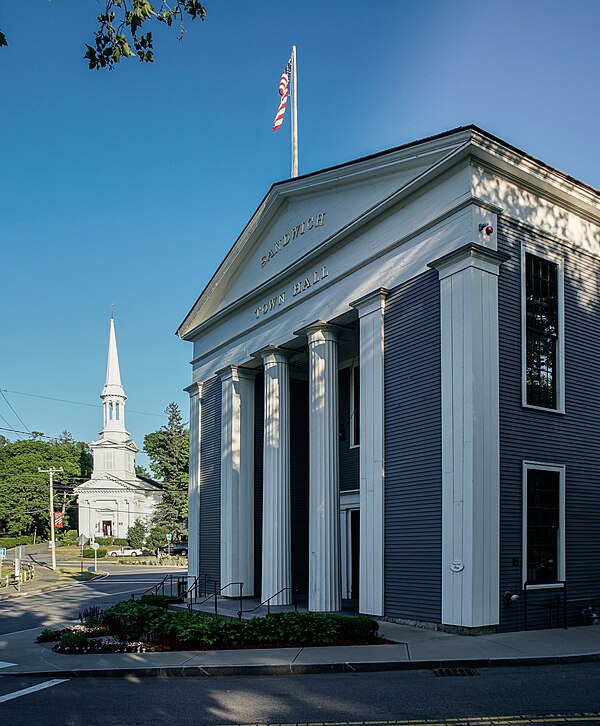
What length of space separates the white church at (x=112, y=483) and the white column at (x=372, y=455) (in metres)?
78.3

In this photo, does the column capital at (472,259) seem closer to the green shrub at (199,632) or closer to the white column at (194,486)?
the green shrub at (199,632)

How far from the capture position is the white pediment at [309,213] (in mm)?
18766

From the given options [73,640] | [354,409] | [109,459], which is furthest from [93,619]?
[109,459]

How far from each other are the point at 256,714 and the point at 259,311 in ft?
56.6

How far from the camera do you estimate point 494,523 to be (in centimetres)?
1580

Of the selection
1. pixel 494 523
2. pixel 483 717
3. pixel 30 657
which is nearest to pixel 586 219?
pixel 494 523

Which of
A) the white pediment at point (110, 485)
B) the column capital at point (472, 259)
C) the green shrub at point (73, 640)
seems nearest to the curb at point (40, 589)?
the green shrub at point (73, 640)

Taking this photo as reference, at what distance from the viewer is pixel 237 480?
2678cm

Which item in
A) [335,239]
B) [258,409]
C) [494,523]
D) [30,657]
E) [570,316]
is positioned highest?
[335,239]

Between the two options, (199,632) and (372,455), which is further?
(372,455)

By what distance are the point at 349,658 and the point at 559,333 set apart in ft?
29.5

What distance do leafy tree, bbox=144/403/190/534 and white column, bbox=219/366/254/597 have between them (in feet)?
187

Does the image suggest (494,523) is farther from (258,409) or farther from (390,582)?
(258,409)

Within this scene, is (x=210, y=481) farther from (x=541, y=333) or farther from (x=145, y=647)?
(x=541, y=333)
